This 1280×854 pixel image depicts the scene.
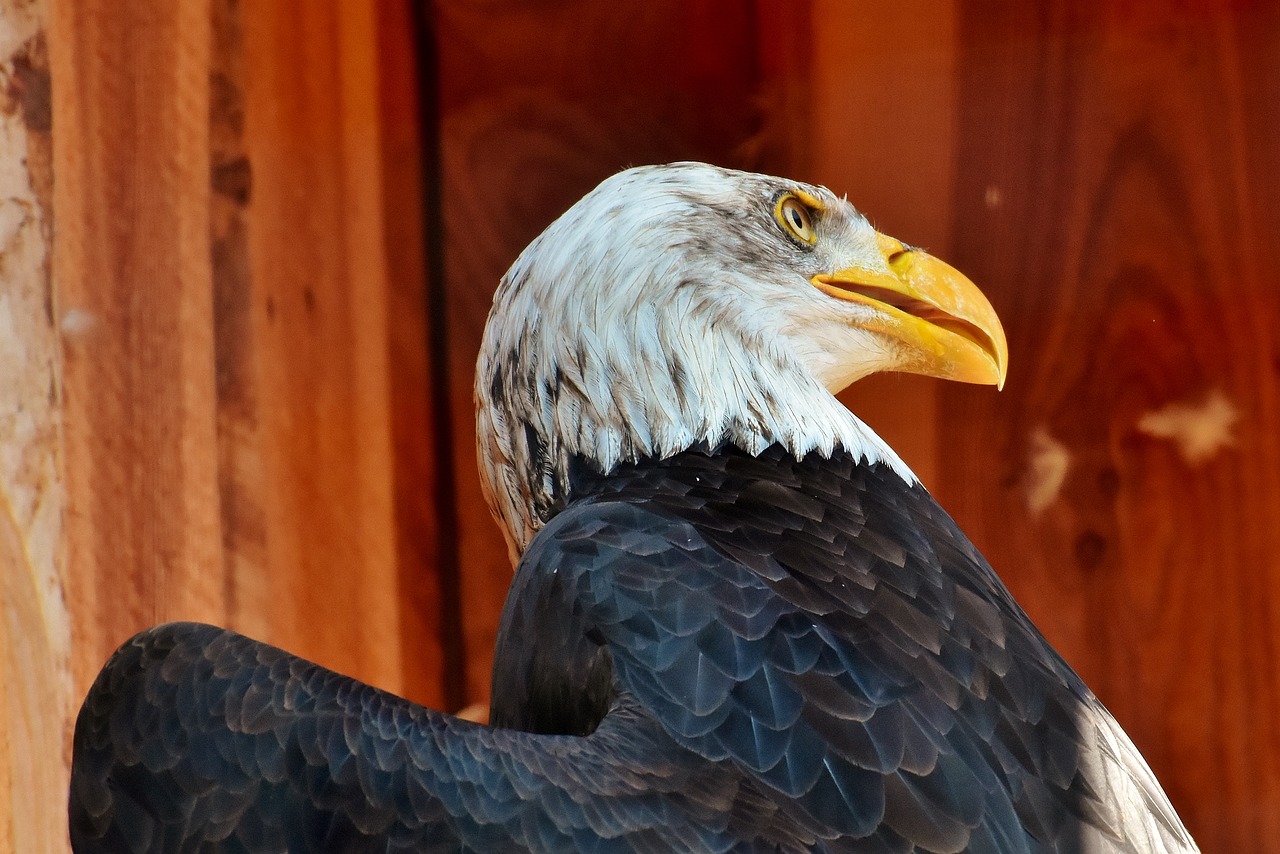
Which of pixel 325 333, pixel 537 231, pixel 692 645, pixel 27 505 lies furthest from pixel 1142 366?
pixel 27 505

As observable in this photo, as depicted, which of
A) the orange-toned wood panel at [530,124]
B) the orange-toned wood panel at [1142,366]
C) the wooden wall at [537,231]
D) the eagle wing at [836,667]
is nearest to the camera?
the eagle wing at [836,667]

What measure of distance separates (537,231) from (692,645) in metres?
1.22

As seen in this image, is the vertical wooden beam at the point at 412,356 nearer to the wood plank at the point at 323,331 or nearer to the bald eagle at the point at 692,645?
the wood plank at the point at 323,331

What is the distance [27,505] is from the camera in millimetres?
1941

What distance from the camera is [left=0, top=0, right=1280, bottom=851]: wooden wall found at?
211 centimetres

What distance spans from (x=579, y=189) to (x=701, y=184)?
58cm

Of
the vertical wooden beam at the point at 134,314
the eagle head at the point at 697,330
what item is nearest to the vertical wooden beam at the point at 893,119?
the eagle head at the point at 697,330

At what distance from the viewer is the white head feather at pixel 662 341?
70.9 inches

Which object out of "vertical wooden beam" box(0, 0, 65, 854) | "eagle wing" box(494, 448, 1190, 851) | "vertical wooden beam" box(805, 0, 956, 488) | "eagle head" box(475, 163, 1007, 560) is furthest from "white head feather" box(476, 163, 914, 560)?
"vertical wooden beam" box(0, 0, 65, 854)

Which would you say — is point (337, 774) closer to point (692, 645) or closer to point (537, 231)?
point (692, 645)

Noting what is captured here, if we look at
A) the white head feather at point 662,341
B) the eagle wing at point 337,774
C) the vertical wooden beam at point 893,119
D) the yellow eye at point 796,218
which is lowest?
the eagle wing at point 337,774

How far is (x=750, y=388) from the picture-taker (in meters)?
1.83

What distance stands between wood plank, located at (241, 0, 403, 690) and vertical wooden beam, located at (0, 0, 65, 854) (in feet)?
1.14

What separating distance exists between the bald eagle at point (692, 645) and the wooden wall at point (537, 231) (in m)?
0.46
